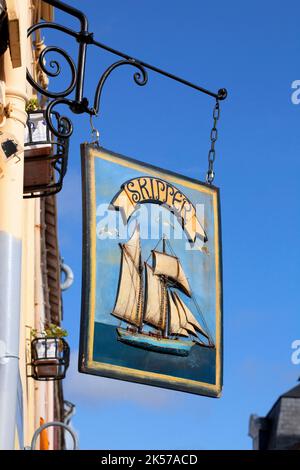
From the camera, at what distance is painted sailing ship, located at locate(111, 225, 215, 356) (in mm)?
6688

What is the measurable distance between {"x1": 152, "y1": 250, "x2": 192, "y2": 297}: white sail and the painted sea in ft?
1.35

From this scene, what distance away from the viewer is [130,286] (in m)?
6.76

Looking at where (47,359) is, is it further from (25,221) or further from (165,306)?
(165,306)

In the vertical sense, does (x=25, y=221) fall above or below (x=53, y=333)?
above

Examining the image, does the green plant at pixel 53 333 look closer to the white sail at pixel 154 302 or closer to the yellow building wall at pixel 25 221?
the yellow building wall at pixel 25 221

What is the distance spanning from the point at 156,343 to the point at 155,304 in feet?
0.82

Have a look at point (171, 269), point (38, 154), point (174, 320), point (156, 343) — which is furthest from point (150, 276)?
point (38, 154)

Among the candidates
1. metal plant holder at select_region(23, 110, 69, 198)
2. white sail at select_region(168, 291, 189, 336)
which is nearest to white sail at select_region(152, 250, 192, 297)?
white sail at select_region(168, 291, 189, 336)

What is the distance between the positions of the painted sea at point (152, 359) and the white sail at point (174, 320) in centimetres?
16

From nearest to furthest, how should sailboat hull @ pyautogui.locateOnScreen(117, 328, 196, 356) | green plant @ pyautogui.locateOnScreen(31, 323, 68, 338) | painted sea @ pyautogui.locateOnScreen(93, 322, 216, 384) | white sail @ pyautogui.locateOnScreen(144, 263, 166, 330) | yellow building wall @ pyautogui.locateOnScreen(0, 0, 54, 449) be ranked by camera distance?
painted sea @ pyautogui.locateOnScreen(93, 322, 216, 384), sailboat hull @ pyautogui.locateOnScreen(117, 328, 196, 356), white sail @ pyautogui.locateOnScreen(144, 263, 166, 330), yellow building wall @ pyautogui.locateOnScreen(0, 0, 54, 449), green plant @ pyautogui.locateOnScreen(31, 323, 68, 338)

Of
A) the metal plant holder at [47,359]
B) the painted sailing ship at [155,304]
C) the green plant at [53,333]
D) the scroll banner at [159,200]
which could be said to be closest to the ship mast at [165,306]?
the painted sailing ship at [155,304]

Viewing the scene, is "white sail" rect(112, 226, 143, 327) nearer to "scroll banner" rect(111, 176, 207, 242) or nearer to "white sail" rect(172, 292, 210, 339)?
"scroll banner" rect(111, 176, 207, 242)

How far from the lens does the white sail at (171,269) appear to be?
6895 mm
